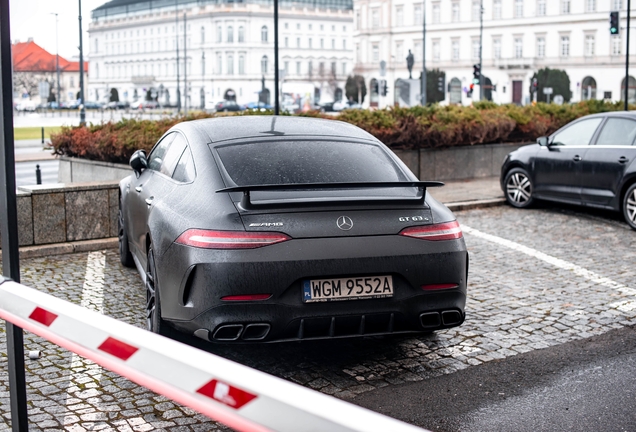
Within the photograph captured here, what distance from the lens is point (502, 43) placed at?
11281 centimetres

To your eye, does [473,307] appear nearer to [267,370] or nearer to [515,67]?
[267,370]

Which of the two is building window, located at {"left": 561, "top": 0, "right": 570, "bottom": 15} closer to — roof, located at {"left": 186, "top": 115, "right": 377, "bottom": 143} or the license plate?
roof, located at {"left": 186, "top": 115, "right": 377, "bottom": 143}

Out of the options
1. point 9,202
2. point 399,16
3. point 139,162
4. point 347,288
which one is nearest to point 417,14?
point 399,16

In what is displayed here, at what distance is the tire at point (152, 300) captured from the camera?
18.5 feet

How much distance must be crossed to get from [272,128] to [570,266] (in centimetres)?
412

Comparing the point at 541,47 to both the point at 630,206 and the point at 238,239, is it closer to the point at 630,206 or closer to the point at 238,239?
the point at 630,206

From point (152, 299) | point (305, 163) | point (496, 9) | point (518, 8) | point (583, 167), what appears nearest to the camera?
point (305, 163)

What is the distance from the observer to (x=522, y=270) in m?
8.94

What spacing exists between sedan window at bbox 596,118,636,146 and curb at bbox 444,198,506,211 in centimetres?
207

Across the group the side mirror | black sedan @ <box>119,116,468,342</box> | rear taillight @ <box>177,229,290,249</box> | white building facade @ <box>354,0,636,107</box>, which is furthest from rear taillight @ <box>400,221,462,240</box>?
white building facade @ <box>354,0,636,107</box>

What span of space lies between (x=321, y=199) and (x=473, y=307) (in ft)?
8.72

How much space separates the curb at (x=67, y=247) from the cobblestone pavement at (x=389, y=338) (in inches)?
5.5

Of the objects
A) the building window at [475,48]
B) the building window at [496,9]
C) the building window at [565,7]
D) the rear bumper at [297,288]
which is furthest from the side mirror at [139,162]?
the building window at [475,48]

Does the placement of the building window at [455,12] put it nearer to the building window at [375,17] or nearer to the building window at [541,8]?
the building window at [541,8]
